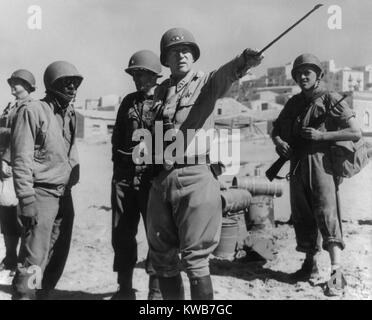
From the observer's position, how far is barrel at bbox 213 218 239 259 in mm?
6273

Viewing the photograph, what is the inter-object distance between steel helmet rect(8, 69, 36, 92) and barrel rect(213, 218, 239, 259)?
2954mm

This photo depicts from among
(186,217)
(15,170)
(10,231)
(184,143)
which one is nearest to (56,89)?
(15,170)

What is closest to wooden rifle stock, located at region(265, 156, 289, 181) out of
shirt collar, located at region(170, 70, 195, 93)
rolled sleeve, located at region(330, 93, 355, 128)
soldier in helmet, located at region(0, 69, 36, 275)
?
rolled sleeve, located at region(330, 93, 355, 128)

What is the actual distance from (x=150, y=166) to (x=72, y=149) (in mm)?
1002

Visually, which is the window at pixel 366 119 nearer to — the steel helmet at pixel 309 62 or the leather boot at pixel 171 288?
the steel helmet at pixel 309 62

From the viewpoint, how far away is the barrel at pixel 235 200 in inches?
241

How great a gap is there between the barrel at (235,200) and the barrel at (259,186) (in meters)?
0.21

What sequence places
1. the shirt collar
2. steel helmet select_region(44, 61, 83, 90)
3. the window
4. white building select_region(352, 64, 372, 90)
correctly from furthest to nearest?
the window
white building select_region(352, 64, 372, 90)
steel helmet select_region(44, 61, 83, 90)
the shirt collar

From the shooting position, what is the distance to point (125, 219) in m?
4.57

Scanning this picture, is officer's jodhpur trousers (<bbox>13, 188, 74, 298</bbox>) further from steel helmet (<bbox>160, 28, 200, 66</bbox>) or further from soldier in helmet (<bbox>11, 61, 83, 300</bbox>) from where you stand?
steel helmet (<bbox>160, 28, 200, 66</bbox>)

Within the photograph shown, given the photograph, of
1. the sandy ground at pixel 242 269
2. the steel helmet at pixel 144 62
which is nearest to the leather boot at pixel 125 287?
the sandy ground at pixel 242 269

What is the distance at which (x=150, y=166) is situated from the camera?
390 cm
